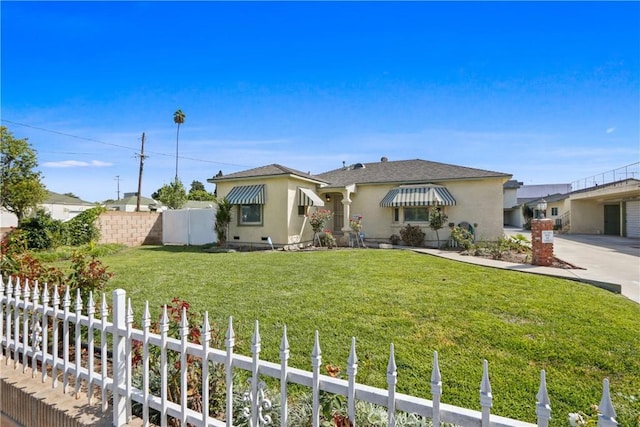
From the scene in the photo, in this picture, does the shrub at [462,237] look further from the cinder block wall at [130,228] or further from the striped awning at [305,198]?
the cinder block wall at [130,228]

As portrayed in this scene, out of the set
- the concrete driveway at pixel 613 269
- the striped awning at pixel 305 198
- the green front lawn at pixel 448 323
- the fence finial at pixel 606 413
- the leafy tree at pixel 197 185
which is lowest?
the green front lawn at pixel 448 323

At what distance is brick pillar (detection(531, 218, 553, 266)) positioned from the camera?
41.1 feet

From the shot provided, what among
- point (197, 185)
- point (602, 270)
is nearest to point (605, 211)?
point (602, 270)

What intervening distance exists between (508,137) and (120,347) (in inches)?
1015

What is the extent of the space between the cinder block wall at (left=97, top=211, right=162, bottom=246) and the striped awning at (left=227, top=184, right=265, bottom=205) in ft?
24.7

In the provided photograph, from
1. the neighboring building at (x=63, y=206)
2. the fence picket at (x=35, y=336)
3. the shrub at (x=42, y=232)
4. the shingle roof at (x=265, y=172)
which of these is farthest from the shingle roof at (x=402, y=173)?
the neighboring building at (x=63, y=206)

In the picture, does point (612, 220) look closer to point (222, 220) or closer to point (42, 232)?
point (222, 220)

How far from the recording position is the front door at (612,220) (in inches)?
1256

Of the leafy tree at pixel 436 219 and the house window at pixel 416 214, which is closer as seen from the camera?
the leafy tree at pixel 436 219

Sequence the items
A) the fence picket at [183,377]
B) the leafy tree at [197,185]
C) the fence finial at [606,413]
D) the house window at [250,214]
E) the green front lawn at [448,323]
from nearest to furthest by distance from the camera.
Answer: the fence finial at [606,413], the fence picket at [183,377], the green front lawn at [448,323], the house window at [250,214], the leafy tree at [197,185]

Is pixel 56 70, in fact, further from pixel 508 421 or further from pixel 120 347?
pixel 508 421

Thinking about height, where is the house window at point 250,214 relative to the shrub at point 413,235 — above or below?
above

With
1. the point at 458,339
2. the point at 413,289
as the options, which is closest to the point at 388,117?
the point at 413,289

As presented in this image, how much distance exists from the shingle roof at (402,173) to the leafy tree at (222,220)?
8116mm
